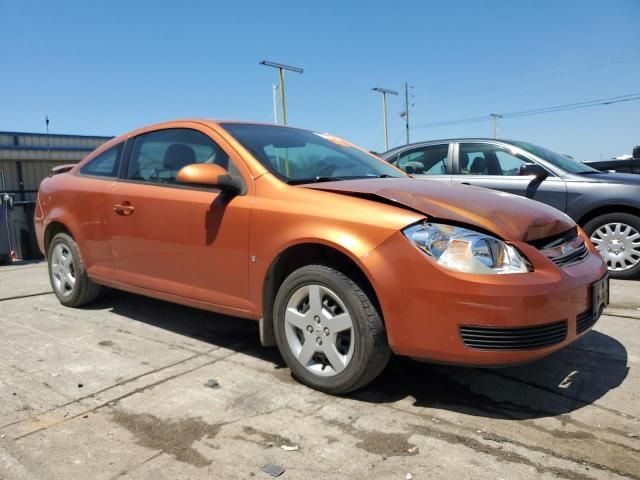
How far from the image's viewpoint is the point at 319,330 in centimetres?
295

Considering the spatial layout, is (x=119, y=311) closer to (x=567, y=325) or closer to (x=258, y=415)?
(x=258, y=415)

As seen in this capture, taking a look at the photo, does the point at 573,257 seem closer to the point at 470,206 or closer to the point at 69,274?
the point at 470,206

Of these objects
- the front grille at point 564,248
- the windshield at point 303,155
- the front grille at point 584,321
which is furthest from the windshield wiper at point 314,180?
the front grille at point 584,321

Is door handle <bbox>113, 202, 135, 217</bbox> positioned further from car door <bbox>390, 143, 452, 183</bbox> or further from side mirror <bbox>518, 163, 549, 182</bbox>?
side mirror <bbox>518, 163, 549, 182</bbox>

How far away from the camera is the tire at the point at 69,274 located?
4.70 metres

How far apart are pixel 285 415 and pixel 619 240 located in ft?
15.5

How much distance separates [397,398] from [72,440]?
5.31ft

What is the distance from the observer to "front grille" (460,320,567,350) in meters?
2.51

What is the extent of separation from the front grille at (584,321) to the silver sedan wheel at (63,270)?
3954mm

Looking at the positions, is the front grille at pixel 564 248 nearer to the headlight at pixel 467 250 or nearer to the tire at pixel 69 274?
the headlight at pixel 467 250

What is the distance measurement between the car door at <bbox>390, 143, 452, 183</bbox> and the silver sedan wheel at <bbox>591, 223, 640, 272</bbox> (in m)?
1.83

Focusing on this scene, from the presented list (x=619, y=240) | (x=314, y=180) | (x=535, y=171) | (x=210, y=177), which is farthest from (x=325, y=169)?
(x=619, y=240)

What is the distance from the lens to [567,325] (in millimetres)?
2666

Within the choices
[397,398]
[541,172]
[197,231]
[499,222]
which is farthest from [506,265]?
[541,172]
